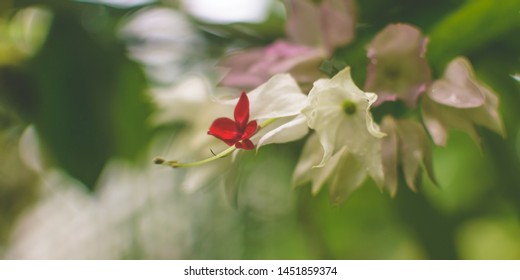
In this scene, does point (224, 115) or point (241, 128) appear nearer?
point (241, 128)

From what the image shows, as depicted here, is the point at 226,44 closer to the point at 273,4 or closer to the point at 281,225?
the point at 273,4

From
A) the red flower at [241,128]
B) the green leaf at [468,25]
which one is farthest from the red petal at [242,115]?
the green leaf at [468,25]

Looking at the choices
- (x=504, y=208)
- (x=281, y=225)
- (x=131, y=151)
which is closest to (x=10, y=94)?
(x=131, y=151)

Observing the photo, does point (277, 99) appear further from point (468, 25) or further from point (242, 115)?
point (468, 25)

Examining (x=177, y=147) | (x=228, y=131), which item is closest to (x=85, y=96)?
(x=177, y=147)

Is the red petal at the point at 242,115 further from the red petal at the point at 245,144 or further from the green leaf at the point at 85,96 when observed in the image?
the green leaf at the point at 85,96

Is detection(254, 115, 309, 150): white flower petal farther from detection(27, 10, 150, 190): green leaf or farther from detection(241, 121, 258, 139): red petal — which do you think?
detection(27, 10, 150, 190): green leaf
